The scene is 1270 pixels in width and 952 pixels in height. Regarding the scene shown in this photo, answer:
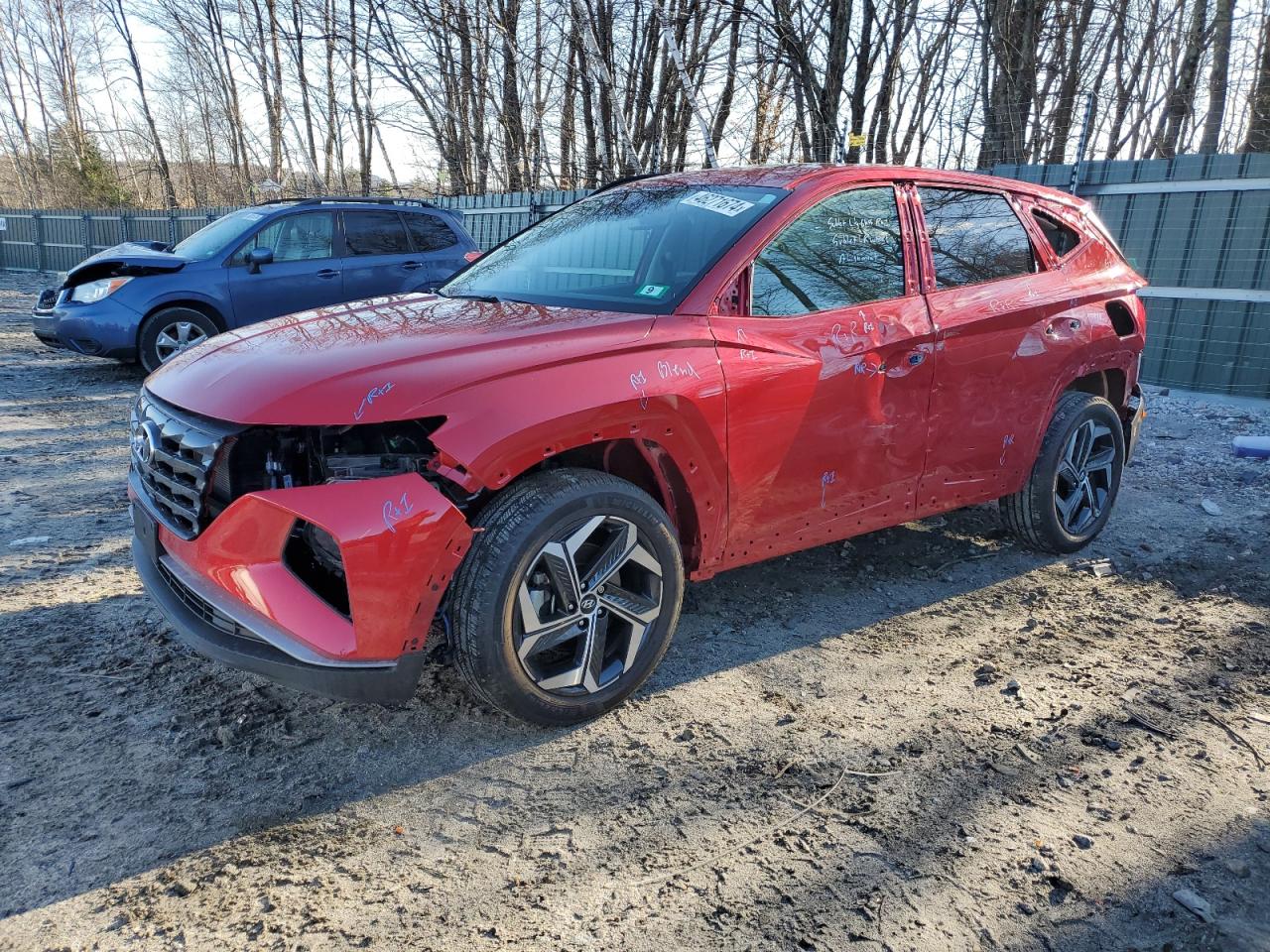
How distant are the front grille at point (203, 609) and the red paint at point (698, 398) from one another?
102 millimetres

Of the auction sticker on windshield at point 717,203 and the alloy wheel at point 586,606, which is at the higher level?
the auction sticker on windshield at point 717,203

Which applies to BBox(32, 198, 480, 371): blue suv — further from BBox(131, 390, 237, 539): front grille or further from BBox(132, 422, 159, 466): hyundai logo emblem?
BBox(131, 390, 237, 539): front grille

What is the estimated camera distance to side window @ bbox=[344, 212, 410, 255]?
9.14m

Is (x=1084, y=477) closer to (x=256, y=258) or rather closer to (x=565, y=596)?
(x=565, y=596)

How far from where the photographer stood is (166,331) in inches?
340

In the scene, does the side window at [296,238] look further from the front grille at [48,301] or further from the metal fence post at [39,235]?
the metal fence post at [39,235]

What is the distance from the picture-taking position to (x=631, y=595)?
2996 mm

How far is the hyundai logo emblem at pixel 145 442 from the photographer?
291cm

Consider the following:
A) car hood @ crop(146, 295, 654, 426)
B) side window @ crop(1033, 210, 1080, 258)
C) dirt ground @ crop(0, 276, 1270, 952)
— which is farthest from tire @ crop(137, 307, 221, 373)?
side window @ crop(1033, 210, 1080, 258)

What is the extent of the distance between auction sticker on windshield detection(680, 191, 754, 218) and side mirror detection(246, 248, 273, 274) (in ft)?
20.7

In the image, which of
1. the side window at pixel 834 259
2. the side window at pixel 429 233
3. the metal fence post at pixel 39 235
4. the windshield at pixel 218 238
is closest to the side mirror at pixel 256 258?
the windshield at pixel 218 238

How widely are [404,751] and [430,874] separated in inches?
23.4

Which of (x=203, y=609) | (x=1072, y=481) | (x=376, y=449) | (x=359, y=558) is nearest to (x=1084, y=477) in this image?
(x=1072, y=481)

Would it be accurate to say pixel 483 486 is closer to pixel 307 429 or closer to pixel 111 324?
pixel 307 429
